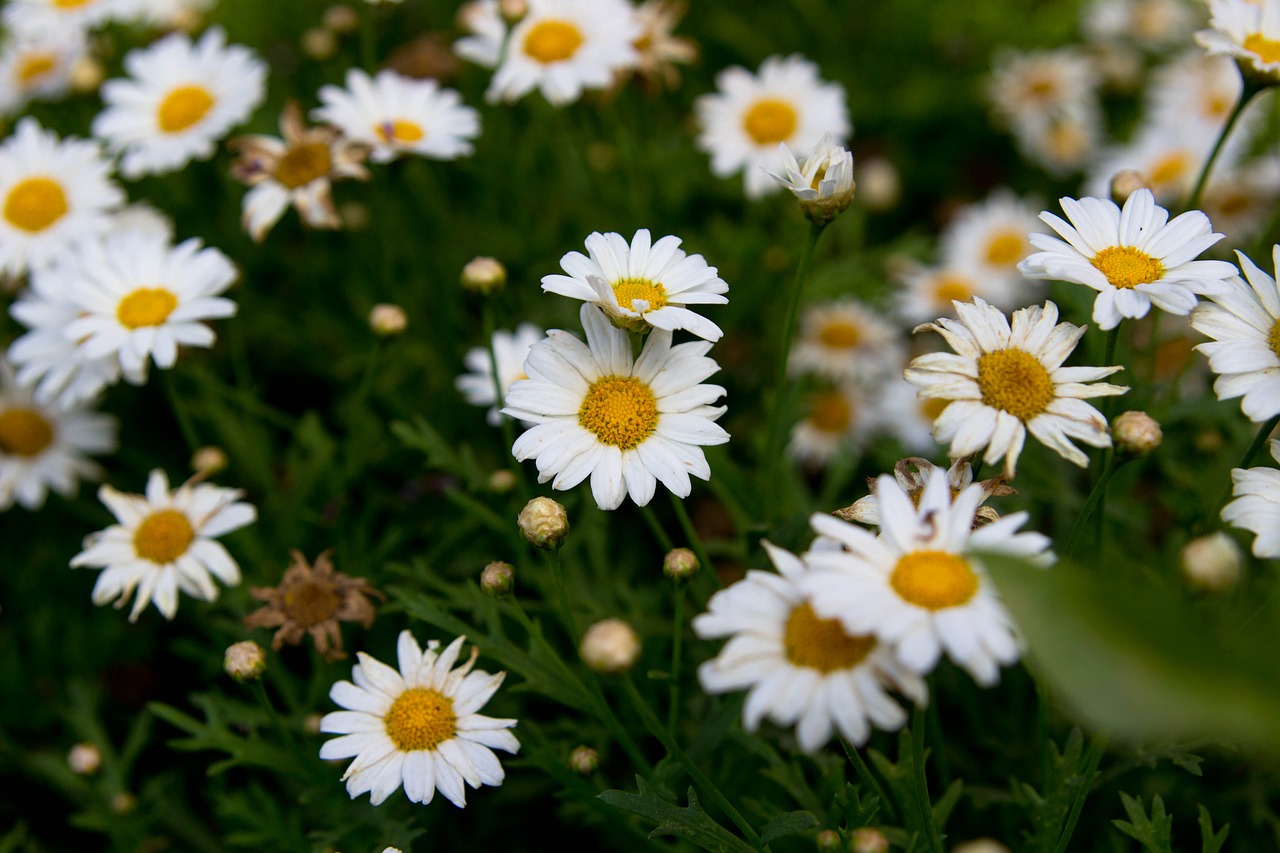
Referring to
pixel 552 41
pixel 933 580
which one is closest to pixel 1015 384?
pixel 933 580

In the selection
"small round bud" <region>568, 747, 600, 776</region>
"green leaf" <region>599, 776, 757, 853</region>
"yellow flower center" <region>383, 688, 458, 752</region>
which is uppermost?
"yellow flower center" <region>383, 688, 458, 752</region>

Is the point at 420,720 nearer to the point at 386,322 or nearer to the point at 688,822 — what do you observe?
the point at 688,822

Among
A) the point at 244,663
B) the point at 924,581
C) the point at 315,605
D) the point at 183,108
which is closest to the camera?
the point at 924,581

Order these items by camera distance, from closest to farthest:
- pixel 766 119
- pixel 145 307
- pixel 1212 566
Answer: pixel 1212 566 < pixel 145 307 < pixel 766 119

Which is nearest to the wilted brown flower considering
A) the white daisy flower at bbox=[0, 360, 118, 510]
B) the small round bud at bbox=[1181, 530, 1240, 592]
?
the white daisy flower at bbox=[0, 360, 118, 510]

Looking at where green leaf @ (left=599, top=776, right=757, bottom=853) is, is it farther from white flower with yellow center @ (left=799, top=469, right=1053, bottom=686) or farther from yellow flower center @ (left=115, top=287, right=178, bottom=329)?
yellow flower center @ (left=115, top=287, right=178, bottom=329)

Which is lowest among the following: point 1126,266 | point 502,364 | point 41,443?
point 41,443

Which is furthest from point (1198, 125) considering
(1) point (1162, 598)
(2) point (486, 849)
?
(2) point (486, 849)
